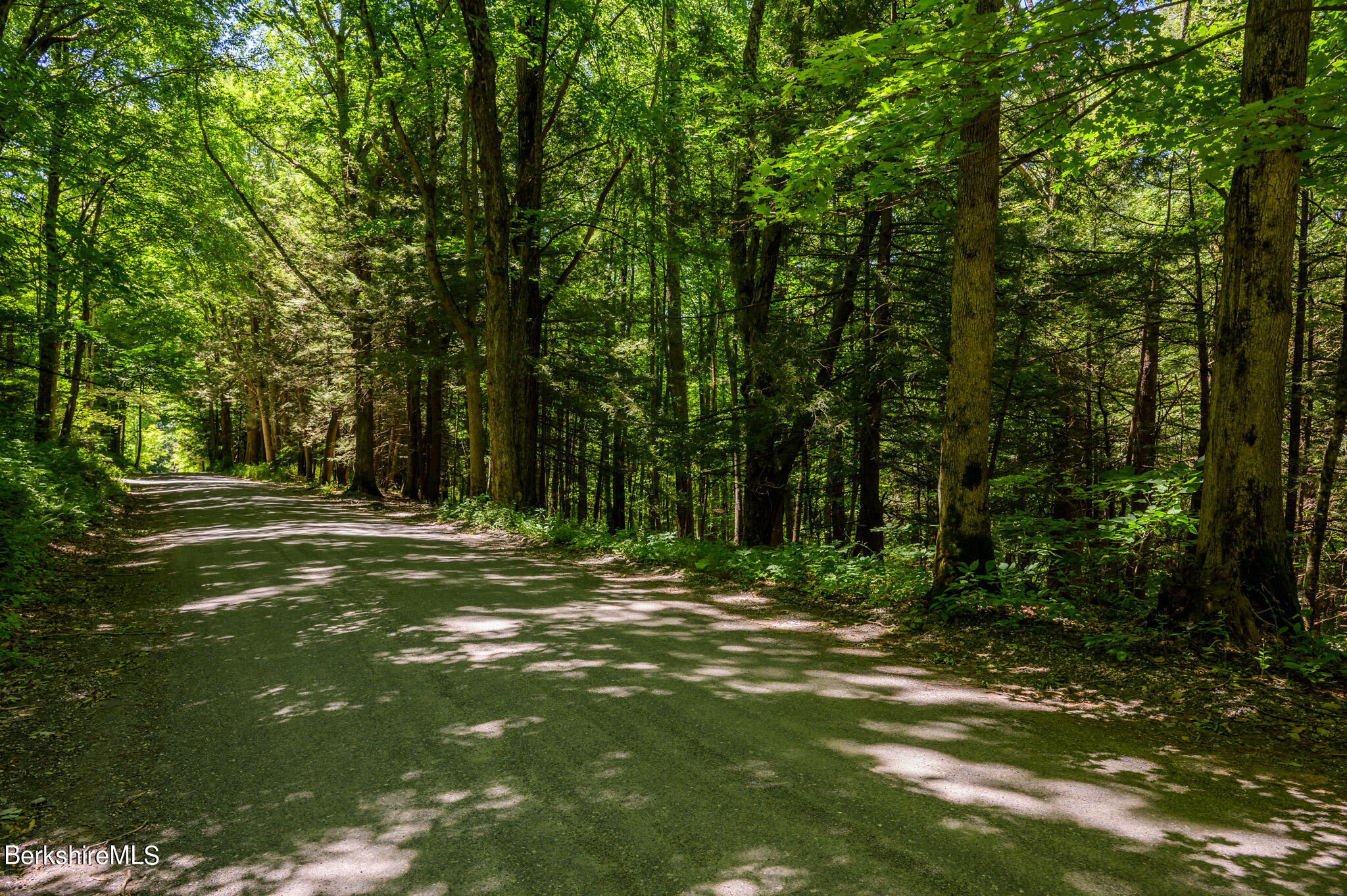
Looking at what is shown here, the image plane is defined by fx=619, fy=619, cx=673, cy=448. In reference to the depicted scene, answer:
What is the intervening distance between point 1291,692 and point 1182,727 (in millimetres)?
1054

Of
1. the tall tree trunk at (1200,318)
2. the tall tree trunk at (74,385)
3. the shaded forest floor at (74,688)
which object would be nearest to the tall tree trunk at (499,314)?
the shaded forest floor at (74,688)

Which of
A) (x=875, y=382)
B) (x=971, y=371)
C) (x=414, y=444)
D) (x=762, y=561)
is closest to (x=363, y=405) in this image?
(x=414, y=444)

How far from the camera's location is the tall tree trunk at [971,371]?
6.50 meters

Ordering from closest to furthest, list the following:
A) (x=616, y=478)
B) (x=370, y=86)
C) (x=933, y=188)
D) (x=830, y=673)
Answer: (x=830, y=673) < (x=933, y=188) < (x=370, y=86) < (x=616, y=478)

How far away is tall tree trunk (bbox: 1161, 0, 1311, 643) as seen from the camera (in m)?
4.97

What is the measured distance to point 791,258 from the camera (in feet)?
39.8

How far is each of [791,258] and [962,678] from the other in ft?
29.6

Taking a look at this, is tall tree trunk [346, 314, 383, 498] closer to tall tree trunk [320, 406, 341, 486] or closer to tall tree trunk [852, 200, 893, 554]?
tall tree trunk [320, 406, 341, 486]

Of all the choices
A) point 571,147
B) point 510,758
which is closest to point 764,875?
point 510,758

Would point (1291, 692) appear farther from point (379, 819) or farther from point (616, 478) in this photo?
point (616, 478)

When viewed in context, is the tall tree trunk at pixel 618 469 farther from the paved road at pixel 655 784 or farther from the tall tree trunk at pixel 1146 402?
the tall tree trunk at pixel 1146 402

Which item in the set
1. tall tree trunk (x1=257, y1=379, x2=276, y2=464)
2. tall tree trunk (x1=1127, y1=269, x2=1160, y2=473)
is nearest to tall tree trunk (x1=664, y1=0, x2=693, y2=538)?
tall tree trunk (x1=1127, y1=269, x2=1160, y2=473)

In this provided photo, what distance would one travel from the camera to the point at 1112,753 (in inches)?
149

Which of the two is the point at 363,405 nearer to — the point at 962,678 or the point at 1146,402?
the point at 962,678
